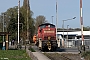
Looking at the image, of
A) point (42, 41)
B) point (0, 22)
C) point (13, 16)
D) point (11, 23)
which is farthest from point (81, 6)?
point (0, 22)

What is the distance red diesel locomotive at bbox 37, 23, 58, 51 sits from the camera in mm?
47875

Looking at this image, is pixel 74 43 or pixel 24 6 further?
pixel 24 6

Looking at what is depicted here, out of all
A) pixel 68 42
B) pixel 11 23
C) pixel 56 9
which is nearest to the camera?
pixel 56 9

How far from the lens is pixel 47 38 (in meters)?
49.6

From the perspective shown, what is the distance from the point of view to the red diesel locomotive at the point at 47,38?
47875 millimetres

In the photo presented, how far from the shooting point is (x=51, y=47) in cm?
4872

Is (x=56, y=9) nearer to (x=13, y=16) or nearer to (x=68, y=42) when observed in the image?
(x=68, y=42)

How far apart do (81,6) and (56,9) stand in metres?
41.3

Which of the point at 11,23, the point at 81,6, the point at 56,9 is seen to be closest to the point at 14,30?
the point at 11,23

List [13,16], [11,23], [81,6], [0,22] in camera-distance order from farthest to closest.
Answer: [0,22] → [13,16] → [11,23] → [81,6]

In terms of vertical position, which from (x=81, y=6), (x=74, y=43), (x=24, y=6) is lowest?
(x=74, y=43)

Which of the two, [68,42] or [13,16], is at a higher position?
[13,16]

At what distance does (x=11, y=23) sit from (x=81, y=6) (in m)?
67.7

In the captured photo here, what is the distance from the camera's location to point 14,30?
3674 inches
